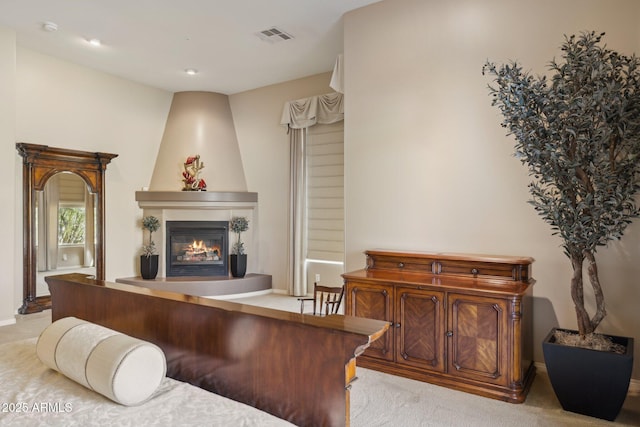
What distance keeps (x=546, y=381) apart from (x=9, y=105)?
610 centimetres

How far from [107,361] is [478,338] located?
242 centimetres

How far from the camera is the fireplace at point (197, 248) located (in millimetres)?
6730

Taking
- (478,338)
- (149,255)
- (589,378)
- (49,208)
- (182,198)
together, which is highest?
(182,198)

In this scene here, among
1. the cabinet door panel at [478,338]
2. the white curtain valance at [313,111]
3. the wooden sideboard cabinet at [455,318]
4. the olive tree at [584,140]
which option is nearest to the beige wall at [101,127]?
the white curtain valance at [313,111]

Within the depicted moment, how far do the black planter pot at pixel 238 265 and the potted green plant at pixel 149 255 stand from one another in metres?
1.19

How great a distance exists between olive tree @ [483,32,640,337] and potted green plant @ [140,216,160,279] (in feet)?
17.9

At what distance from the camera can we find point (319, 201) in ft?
20.9

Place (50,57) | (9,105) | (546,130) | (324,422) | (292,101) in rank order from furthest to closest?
(292,101) → (50,57) → (9,105) → (546,130) → (324,422)

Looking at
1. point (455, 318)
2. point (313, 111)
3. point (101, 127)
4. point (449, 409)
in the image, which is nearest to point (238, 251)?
point (313, 111)

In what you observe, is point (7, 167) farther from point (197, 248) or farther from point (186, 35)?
point (197, 248)

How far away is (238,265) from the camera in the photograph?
21.7 ft

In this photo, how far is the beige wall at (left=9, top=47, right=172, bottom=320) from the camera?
5.35 meters

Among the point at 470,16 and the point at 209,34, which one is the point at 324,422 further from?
the point at 209,34

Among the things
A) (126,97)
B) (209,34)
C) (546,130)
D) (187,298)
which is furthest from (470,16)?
(126,97)
